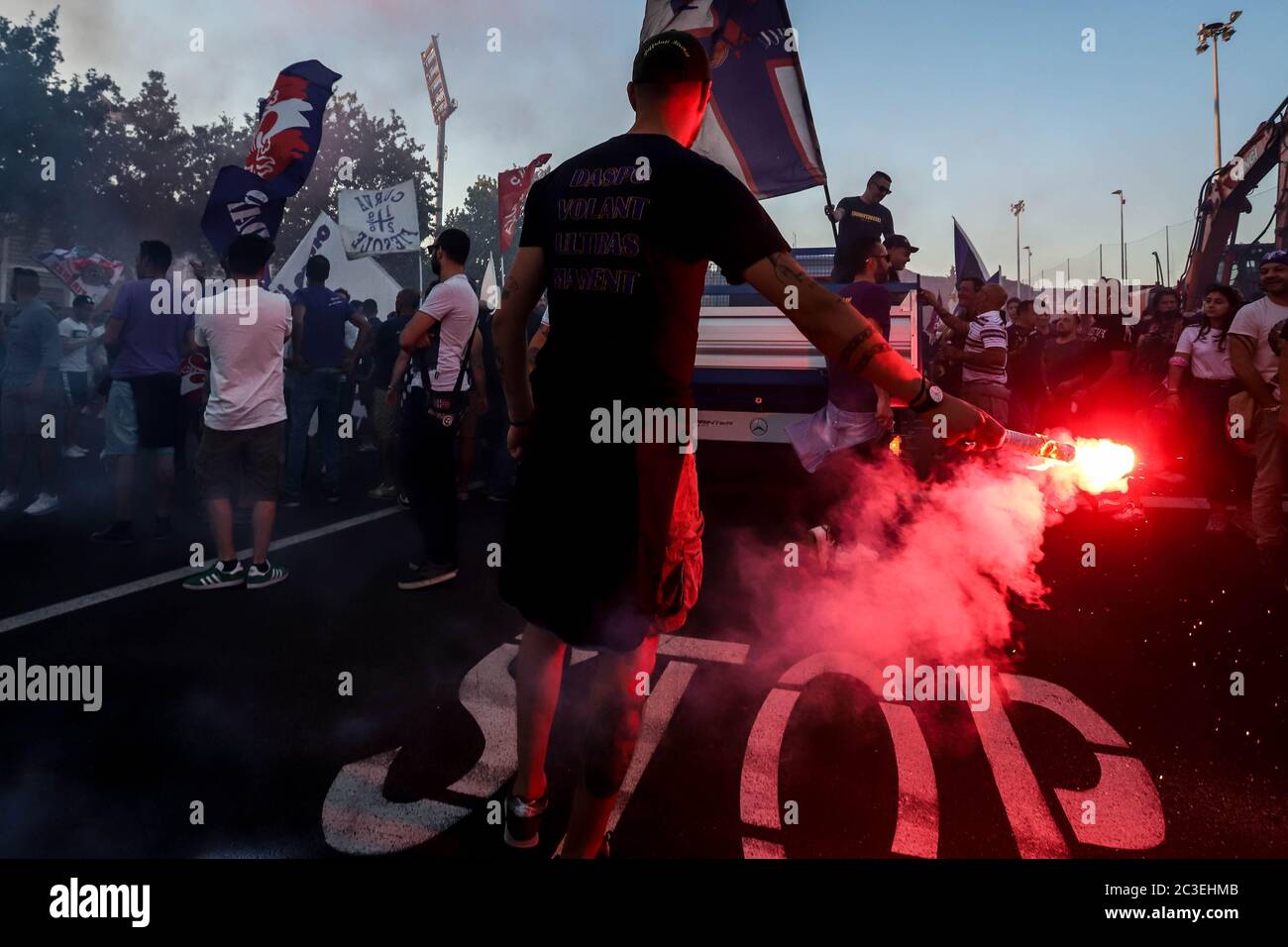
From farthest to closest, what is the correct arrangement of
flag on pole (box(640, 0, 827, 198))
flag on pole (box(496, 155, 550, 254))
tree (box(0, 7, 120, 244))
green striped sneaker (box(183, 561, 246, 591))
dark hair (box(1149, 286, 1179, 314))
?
tree (box(0, 7, 120, 244)) < flag on pole (box(496, 155, 550, 254)) < dark hair (box(1149, 286, 1179, 314)) < flag on pole (box(640, 0, 827, 198)) < green striped sneaker (box(183, 561, 246, 591))

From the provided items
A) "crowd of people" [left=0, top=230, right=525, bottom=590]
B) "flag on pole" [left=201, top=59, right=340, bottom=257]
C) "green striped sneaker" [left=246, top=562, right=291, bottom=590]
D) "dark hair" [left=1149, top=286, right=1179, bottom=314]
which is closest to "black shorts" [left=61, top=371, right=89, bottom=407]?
"crowd of people" [left=0, top=230, right=525, bottom=590]

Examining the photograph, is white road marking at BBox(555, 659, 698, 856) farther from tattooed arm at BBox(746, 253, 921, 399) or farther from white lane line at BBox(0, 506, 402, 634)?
white lane line at BBox(0, 506, 402, 634)

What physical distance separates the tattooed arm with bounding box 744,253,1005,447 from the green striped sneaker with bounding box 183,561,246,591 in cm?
419

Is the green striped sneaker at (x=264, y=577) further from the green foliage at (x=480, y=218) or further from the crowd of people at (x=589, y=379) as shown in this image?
the green foliage at (x=480, y=218)

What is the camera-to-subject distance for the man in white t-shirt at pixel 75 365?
10.6m

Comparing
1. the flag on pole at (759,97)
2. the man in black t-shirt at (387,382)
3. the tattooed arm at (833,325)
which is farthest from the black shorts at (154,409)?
the flag on pole at (759,97)

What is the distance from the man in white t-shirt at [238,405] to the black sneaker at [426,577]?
796 millimetres

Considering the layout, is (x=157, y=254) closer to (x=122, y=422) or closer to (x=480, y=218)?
(x=122, y=422)

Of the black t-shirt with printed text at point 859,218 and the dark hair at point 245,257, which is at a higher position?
the black t-shirt with printed text at point 859,218

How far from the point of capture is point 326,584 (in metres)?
5.11

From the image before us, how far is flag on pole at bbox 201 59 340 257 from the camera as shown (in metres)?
6.86

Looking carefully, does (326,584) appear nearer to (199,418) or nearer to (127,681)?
(127,681)
